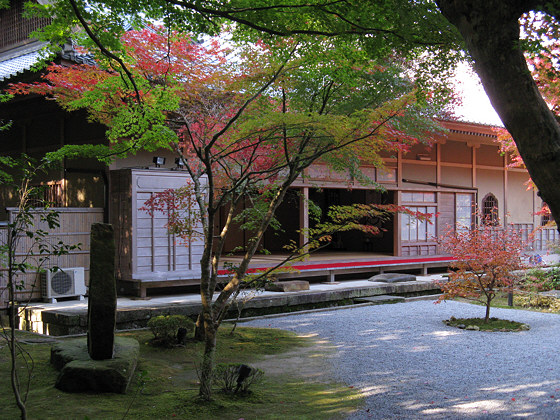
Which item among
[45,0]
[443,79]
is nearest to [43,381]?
[443,79]

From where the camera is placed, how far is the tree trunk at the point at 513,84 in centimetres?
288

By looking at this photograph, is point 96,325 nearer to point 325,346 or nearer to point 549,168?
point 325,346

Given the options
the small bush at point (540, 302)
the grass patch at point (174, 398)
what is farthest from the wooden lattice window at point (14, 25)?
the small bush at point (540, 302)

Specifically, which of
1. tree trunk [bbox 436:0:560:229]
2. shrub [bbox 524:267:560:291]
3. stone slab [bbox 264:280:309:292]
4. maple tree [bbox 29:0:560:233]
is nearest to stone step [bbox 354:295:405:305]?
stone slab [bbox 264:280:309:292]

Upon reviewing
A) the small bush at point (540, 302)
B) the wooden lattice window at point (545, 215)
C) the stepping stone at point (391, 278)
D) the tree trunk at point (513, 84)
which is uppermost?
the tree trunk at point (513, 84)

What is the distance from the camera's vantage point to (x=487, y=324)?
9812mm

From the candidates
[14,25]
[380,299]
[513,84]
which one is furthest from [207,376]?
[14,25]

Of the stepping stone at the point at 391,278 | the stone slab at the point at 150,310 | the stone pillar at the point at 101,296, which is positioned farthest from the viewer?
the stepping stone at the point at 391,278

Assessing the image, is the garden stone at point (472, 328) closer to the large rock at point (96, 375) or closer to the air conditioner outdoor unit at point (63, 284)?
the large rock at point (96, 375)

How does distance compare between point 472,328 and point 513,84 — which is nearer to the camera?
point 513,84

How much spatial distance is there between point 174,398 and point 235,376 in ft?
2.17

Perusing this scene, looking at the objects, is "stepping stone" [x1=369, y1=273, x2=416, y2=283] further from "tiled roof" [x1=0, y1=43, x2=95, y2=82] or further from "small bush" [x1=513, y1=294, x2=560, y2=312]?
"tiled roof" [x1=0, y1=43, x2=95, y2=82]

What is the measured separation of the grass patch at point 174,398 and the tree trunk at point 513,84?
287cm

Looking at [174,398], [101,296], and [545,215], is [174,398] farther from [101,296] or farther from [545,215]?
[545,215]
